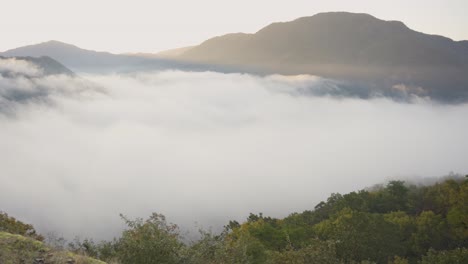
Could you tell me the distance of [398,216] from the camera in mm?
81438

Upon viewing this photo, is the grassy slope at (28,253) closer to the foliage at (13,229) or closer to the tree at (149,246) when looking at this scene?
the foliage at (13,229)

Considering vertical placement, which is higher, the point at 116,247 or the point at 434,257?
the point at 116,247

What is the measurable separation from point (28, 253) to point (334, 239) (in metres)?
37.2

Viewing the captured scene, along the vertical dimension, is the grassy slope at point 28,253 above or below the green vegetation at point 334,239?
above

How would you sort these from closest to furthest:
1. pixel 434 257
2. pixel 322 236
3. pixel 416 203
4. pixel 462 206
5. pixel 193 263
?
pixel 193 263
pixel 434 257
pixel 322 236
pixel 462 206
pixel 416 203

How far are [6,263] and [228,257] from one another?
1134 cm

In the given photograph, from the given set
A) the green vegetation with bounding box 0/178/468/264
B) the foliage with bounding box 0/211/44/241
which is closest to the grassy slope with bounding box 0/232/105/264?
the green vegetation with bounding box 0/178/468/264

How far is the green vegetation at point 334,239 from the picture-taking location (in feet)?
59.8

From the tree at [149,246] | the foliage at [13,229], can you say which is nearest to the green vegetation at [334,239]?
the tree at [149,246]

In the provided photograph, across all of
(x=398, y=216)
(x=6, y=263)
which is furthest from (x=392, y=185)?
(x=6, y=263)

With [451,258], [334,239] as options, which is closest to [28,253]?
[334,239]

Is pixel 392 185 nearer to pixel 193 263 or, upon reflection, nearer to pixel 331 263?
pixel 331 263

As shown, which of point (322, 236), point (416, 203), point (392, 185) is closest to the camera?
point (322, 236)

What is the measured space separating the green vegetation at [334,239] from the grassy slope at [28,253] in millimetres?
73
